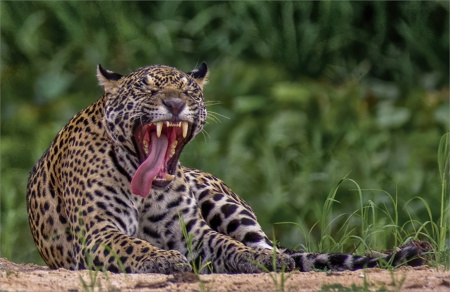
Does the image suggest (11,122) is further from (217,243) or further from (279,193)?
(217,243)

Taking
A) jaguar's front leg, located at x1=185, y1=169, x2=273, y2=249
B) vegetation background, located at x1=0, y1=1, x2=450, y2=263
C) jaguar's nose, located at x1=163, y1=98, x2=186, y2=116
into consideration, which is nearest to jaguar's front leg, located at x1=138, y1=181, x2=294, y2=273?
jaguar's front leg, located at x1=185, y1=169, x2=273, y2=249

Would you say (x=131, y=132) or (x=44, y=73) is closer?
(x=131, y=132)

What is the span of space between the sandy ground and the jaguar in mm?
635

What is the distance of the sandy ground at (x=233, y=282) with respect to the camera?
21.4 feet

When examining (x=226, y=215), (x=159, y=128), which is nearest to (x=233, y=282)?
(x=159, y=128)

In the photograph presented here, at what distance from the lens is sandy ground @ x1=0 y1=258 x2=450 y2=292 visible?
6523mm

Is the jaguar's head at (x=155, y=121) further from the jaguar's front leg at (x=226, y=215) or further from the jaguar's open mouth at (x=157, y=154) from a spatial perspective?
the jaguar's front leg at (x=226, y=215)

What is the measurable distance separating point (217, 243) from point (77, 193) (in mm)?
891

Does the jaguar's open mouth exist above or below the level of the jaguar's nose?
below

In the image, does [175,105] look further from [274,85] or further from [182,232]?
[274,85]

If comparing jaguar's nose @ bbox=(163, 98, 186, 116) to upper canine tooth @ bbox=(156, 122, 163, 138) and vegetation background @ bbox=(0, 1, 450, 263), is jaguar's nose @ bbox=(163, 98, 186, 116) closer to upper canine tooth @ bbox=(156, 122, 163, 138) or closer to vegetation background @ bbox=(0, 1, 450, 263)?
upper canine tooth @ bbox=(156, 122, 163, 138)

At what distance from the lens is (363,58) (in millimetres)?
15008

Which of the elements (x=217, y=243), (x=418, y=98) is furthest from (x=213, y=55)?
(x=217, y=243)

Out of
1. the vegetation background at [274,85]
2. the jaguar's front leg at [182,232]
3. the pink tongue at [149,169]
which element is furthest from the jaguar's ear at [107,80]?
the vegetation background at [274,85]
